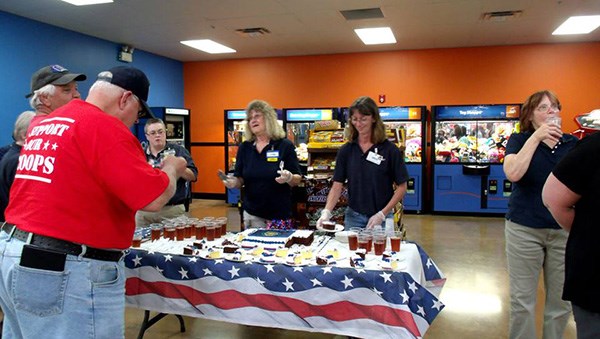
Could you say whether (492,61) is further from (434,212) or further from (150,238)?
(150,238)

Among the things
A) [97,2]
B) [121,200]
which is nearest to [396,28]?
[97,2]

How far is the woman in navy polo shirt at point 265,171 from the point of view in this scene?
347cm

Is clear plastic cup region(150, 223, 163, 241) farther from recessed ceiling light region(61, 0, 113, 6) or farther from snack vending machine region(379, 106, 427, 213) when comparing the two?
snack vending machine region(379, 106, 427, 213)

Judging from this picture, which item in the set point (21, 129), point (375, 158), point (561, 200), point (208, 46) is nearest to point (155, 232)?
point (21, 129)

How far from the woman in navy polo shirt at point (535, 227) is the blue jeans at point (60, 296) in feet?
7.23

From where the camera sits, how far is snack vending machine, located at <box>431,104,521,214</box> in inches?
318

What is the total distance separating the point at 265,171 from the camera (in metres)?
3.49

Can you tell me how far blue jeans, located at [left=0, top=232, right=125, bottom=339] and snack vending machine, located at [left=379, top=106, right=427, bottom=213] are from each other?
730 centimetres

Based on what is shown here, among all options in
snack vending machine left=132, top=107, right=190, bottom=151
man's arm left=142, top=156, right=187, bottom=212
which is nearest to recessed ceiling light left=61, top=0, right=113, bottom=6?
snack vending machine left=132, top=107, right=190, bottom=151

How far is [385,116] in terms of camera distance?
8.56m

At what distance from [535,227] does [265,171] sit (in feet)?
6.32

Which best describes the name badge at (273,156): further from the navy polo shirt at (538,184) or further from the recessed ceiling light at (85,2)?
the recessed ceiling light at (85,2)

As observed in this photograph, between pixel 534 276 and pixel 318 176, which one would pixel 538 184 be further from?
pixel 318 176

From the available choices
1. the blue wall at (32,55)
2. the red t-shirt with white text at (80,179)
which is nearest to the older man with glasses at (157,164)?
the red t-shirt with white text at (80,179)
